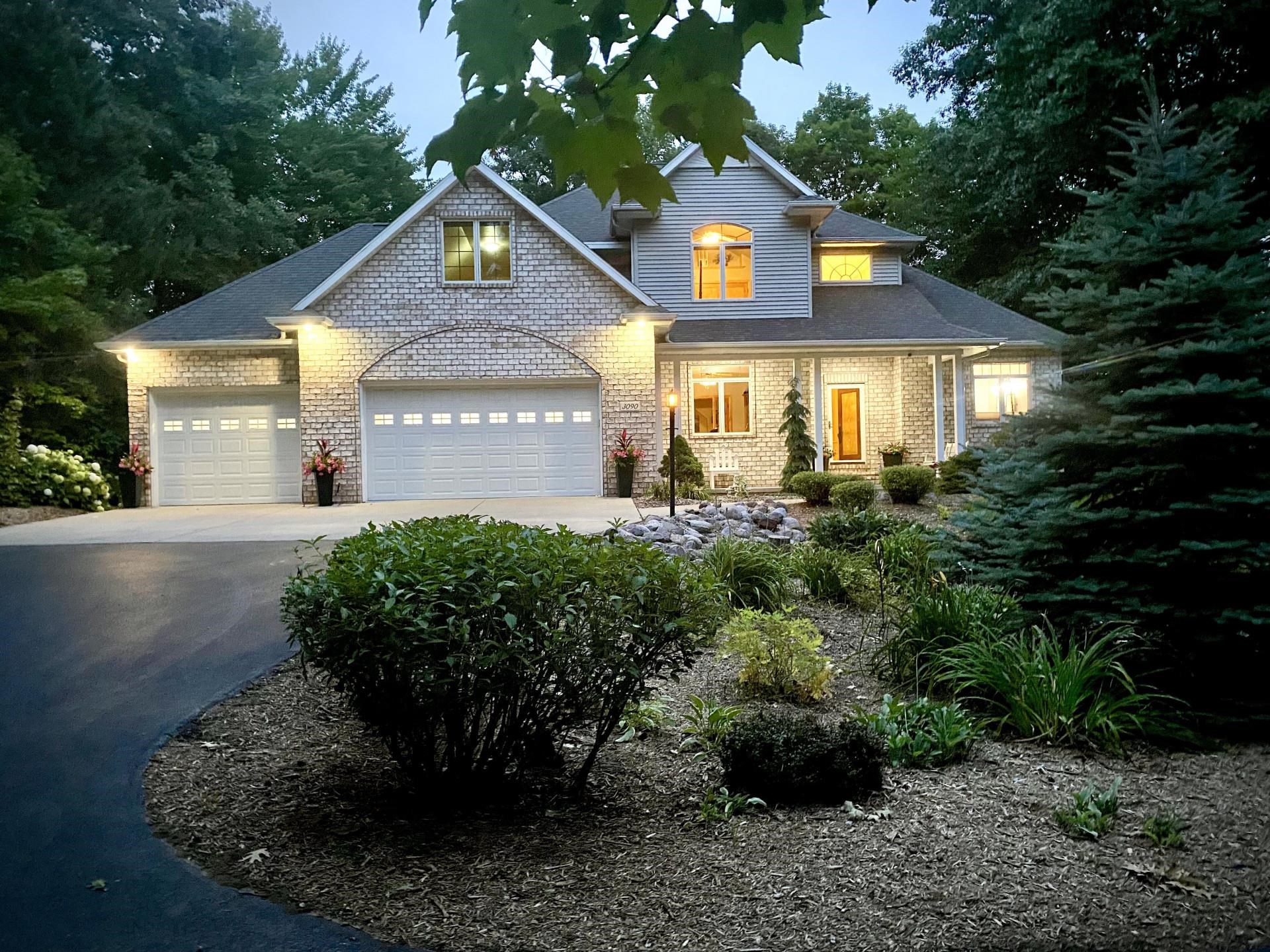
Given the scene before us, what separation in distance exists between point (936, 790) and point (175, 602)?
6.57m

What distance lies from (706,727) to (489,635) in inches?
66.3

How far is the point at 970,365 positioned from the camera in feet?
63.6

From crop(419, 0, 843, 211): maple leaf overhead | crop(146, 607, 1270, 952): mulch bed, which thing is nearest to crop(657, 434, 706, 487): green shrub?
crop(146, 607, 1270, 952): mulch bed

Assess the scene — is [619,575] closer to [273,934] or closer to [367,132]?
[273,934]

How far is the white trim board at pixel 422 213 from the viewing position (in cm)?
1603

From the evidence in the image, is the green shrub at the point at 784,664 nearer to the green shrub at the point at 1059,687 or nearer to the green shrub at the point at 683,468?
the green shrub at the point at 1059,687

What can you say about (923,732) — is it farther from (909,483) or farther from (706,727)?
(909,483)

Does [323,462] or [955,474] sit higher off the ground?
[323,462]

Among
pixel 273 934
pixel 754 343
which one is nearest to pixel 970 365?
pixel 754 343

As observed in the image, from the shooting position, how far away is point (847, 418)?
19453 mm

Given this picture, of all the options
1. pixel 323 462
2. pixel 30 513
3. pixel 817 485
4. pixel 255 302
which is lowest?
pixel 30 513

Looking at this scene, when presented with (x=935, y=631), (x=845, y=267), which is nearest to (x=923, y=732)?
(x=935, y=631)

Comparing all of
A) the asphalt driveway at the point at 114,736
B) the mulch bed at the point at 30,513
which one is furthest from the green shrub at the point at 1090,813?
the mulch bed at the point at 30,513

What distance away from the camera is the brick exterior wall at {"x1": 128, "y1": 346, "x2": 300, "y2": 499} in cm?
1683
